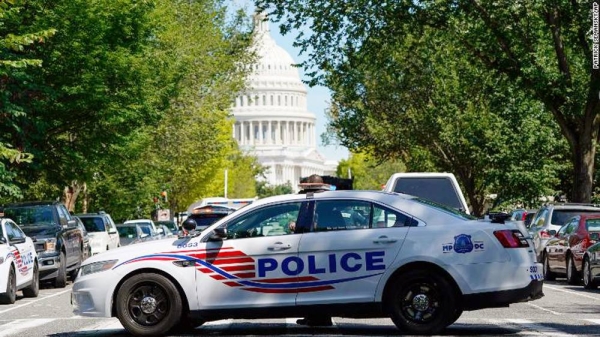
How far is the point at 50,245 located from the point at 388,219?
1557 centimetres

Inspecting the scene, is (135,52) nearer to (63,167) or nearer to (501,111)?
(63,167)

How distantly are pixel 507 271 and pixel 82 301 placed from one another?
457 cm

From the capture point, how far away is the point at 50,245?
28922mm

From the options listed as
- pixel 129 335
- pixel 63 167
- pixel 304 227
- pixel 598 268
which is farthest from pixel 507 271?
pixel 63 167

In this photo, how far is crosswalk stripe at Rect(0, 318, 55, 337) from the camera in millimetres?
16258

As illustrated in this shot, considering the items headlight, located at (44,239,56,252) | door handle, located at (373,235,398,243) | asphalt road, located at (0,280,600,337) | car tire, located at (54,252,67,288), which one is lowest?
asphalt road, located at (0,280,600,337)

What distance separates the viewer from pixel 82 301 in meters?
14.9

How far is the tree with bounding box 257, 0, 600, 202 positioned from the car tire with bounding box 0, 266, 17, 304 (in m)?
14.8

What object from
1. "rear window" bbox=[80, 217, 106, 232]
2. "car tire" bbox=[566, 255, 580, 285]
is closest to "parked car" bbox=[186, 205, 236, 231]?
"rear window" bbox=[80, 217, 106, 232]

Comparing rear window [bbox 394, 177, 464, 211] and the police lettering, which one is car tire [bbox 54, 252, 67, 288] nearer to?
rear window [bbox 394, 177, 464, 211]

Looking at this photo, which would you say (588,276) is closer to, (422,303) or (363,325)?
(363,325)

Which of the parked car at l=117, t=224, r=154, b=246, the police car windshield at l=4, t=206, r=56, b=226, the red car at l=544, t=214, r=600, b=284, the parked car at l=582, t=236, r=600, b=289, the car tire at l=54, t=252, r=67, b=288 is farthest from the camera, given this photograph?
the parked car at l=117, t=224, r=154, b=246

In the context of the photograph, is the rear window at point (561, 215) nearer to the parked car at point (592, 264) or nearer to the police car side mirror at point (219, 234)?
the parked car at point (592, 264)

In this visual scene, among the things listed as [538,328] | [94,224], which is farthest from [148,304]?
[94,224]
